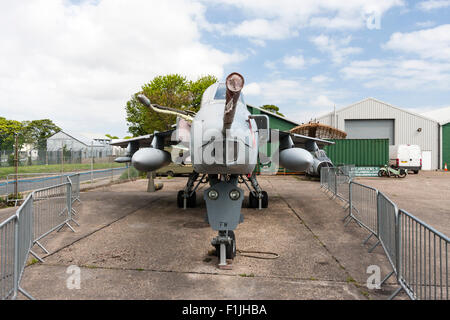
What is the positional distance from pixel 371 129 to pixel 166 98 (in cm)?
2368

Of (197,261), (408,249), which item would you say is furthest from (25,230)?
(408,249)

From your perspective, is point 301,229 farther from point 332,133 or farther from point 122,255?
point 332,133

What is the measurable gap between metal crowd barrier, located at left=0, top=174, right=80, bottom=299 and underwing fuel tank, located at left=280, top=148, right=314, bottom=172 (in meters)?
5.85

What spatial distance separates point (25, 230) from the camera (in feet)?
12.9

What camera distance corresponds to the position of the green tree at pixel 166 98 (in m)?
31.3

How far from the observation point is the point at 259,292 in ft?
11.1

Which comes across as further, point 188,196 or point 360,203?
point 188,196

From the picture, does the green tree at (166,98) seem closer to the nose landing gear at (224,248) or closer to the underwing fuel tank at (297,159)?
the underwing fuel tank at (297,159)

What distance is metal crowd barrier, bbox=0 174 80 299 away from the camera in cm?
310

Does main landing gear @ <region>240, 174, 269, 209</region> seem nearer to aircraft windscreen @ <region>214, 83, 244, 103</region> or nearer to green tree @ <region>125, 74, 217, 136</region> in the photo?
aircraft windscreen @ <region>214, 83, 244, 103</region>

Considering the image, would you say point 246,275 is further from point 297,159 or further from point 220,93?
point 297,159

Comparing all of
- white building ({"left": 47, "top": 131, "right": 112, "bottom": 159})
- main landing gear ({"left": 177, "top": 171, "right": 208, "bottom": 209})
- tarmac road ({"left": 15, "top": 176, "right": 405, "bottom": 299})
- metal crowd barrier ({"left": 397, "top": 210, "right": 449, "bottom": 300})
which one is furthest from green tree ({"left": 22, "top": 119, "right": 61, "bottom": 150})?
metal crowd barrier ({"left": 397, "top": 210, "right": 449, "bottom": 300})

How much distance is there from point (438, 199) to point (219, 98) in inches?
414

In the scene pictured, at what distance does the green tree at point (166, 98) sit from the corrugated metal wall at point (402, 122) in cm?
1743
